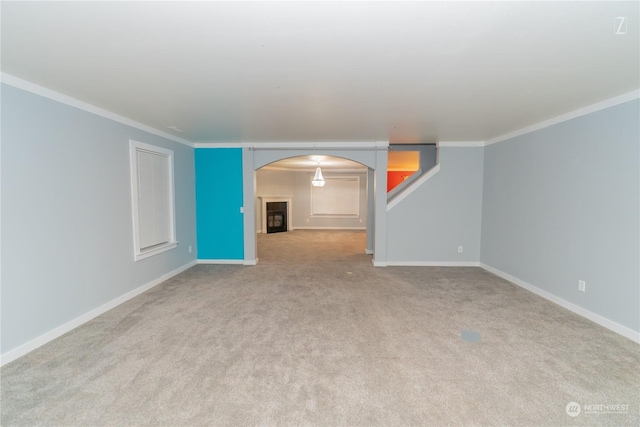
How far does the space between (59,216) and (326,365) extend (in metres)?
2.84

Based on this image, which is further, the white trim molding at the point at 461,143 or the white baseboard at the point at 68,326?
the white trim molding at the point at 461,143

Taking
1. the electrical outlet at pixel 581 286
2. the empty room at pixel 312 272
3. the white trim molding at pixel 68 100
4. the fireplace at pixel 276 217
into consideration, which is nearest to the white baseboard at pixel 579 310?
the empty room at pixel 312 272

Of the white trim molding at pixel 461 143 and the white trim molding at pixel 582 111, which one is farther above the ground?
the white trim molding at pixel 461 143

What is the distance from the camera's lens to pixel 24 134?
236 cm

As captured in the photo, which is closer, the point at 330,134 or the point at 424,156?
the point at 330,134

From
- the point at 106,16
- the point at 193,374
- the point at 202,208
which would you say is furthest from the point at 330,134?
the point at 193,374

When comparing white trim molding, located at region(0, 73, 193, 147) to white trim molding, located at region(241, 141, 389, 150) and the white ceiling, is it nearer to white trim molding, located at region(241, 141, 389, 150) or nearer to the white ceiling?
the white ceiling

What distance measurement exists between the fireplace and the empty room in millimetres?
5086

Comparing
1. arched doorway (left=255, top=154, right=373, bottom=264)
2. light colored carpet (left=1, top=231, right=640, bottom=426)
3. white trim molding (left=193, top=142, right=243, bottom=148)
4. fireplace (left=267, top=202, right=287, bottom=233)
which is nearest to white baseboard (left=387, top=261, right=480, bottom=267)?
light colored carpet (left=1, top=231, right=640, bottom=426)

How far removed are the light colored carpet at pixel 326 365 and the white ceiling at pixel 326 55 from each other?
2289mm

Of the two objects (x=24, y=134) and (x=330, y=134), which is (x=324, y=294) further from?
(x=24, y=134)

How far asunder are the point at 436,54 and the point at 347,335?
2.45 meters

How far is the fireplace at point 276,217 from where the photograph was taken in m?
9.99

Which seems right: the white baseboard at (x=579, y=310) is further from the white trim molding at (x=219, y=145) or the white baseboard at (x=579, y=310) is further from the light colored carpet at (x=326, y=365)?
the white trim molding at (x=219, y=145)
